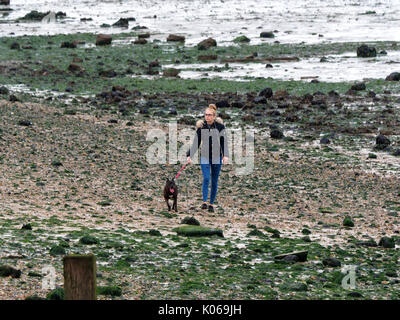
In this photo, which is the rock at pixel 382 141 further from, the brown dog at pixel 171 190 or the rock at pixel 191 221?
the rock at pixel 191 221

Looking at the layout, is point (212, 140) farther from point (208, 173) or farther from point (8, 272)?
point (8, 272)

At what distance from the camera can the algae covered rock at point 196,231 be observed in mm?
11312

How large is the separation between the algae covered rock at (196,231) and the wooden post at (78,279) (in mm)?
6461

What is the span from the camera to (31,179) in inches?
595

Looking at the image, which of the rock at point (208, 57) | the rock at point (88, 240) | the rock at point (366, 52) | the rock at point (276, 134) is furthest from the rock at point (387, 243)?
the rock at point (208, 57)

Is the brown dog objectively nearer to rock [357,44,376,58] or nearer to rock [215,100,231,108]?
rock [215,100,231,108]

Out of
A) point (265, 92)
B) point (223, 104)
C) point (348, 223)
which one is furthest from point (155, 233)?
point (265, 92)

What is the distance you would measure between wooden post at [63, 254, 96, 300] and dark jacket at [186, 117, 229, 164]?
26.9 ft

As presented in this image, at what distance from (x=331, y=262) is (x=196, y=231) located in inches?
92.2

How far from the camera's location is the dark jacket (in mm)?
12992

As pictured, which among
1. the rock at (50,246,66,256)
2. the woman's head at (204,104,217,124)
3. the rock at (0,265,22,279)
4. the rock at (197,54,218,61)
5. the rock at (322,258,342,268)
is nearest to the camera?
the rock at (0,265,22,279)

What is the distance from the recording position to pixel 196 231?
1133cm

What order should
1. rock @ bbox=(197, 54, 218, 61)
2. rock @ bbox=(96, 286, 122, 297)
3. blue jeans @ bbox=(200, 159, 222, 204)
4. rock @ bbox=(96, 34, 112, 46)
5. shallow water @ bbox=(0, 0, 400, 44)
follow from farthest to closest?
1. shallow water @ bbox=(0, 0, 400, 44)
2. rock @ bbox=(96, 34, 112, 46)
3. rock @ bbox=(197, 54, 218, 61)
4. blue jeans @ bbox=(200, 159, 222, 204)
5. rock @ bbox=(96, 286, 122, 297)

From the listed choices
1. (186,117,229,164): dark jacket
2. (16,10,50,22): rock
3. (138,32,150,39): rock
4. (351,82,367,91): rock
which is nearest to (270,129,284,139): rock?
(351,82,367,91): rock
